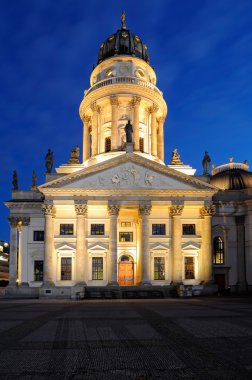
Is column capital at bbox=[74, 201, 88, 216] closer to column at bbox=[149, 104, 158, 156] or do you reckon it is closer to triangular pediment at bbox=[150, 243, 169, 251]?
triangular pediment at bbox=[150, 243, 169, 251]

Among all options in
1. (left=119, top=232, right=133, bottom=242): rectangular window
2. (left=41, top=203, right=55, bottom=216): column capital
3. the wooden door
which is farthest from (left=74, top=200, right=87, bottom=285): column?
the wooden door

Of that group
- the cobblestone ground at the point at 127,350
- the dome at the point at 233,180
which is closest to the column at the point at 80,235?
the dome at the point at 233,180

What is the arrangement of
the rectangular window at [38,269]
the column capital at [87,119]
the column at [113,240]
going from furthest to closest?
the column capital at [87,119]
the rectangular window at [38,269]
the column at [113,240]

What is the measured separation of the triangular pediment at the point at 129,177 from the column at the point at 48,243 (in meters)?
2.75

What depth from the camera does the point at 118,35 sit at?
75188 mm

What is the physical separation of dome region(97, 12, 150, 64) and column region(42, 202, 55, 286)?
33.6m

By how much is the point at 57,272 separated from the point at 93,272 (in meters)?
4.43

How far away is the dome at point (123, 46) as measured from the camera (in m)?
74.1

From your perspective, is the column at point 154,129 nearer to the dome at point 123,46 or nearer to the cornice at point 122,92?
the cornice at point 122,92

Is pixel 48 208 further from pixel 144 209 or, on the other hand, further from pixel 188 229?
pixel 188 229

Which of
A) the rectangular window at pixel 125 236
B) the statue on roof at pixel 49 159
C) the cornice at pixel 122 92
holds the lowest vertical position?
the rectangular window at pixel 125 236

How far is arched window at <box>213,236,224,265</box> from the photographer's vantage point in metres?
58.9

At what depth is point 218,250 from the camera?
59.3 metres

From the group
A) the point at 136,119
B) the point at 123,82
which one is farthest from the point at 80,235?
the point at 123,82
